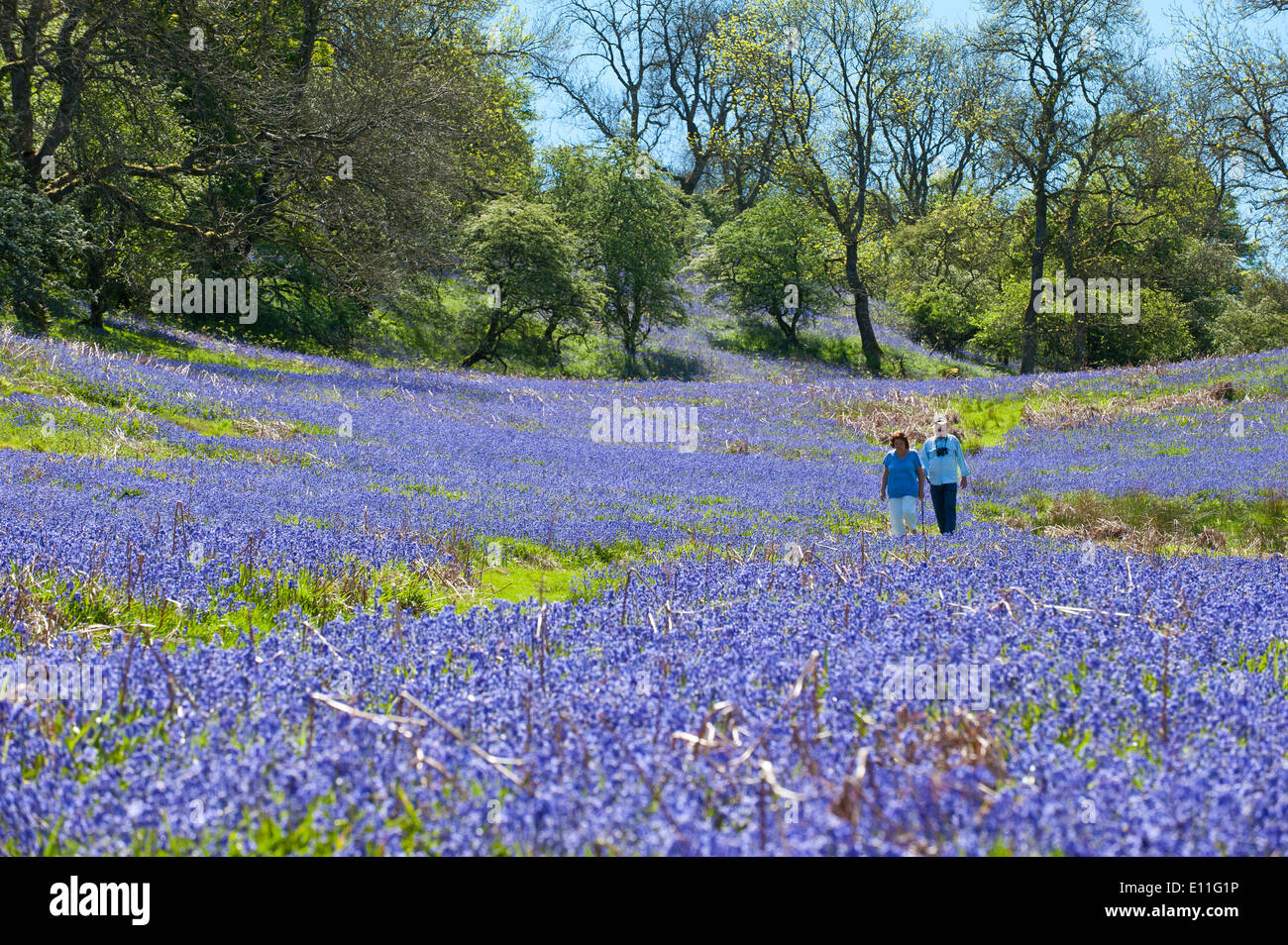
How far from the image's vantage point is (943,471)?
1188 cm

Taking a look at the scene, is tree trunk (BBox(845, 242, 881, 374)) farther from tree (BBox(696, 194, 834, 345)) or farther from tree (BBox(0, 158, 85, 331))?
tree (BBox(0, 158, 85, 331))

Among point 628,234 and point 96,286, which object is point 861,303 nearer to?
point 628,234

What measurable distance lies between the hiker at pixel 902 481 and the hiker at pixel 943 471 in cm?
42

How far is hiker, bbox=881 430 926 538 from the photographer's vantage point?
11.4 meters

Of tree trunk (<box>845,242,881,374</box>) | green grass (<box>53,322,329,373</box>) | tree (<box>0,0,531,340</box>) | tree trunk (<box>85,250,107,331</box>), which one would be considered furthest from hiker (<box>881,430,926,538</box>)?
tree trunk (<box>845,242,881,374</box>)

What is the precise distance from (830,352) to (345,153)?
26.6 meters

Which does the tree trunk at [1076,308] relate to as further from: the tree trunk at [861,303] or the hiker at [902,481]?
the hiker at [902,481]

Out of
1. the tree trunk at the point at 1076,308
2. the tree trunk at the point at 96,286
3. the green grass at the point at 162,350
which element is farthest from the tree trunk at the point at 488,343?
the tree trunk at the point at 1076,308

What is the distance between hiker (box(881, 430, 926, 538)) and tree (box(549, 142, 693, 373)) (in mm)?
26354

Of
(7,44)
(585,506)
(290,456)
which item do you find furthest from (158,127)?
(585,506)

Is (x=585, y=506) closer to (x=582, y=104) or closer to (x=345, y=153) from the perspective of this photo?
(x=345, y=153)

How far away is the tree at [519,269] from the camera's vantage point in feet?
107
